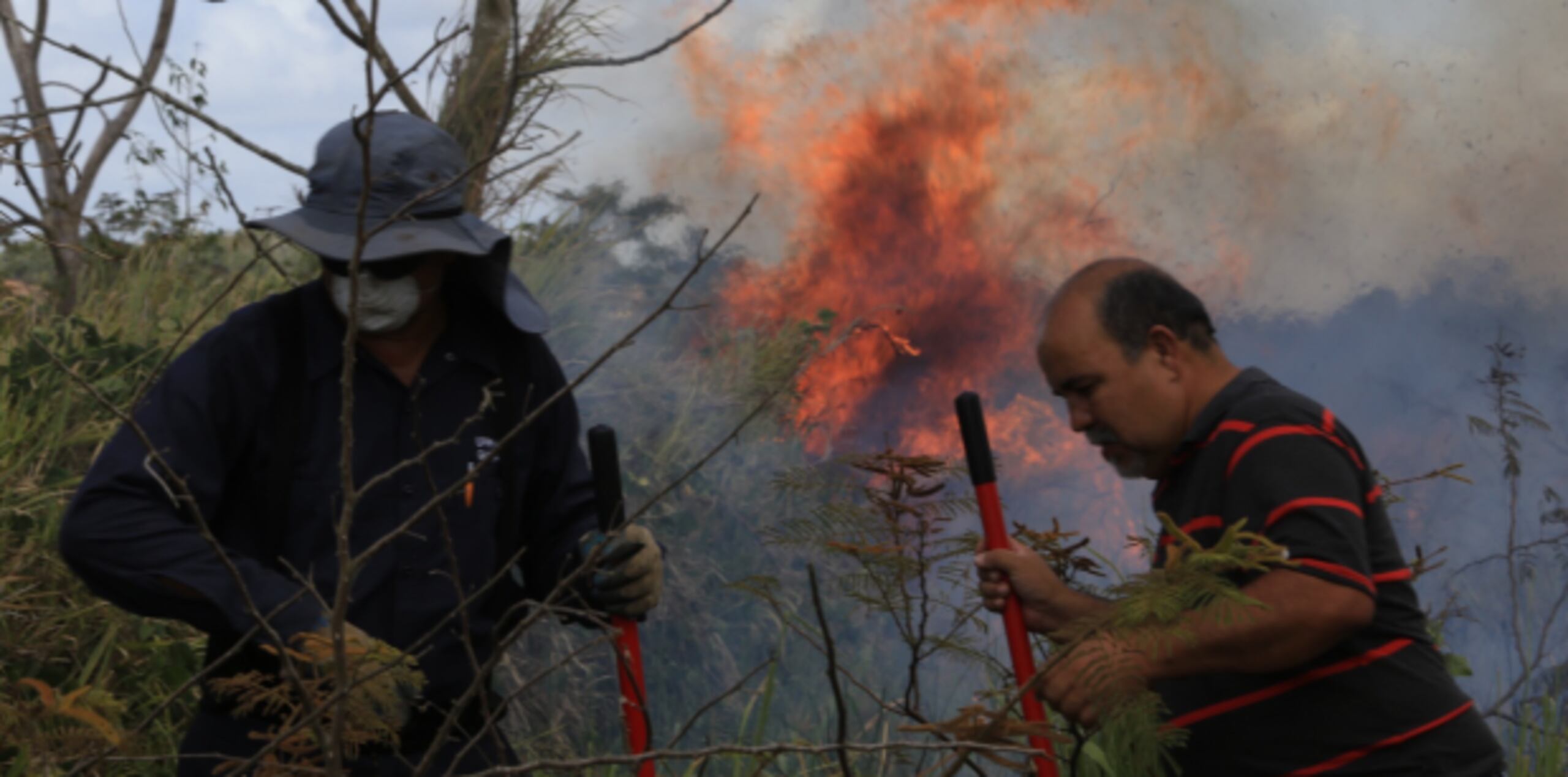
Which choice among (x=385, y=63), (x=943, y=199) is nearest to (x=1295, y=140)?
(x=943, y=199)

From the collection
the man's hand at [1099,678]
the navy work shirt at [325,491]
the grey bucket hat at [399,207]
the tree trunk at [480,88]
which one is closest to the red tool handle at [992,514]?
the man's hand at [1099,678]

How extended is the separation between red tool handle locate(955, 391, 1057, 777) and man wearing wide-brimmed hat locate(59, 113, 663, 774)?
67 centimetres

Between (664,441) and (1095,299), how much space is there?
4143 mm

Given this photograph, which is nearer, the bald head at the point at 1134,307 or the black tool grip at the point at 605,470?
the bald head at the point at 1134,307

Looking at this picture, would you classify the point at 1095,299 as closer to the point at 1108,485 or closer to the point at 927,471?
the point at 927,471

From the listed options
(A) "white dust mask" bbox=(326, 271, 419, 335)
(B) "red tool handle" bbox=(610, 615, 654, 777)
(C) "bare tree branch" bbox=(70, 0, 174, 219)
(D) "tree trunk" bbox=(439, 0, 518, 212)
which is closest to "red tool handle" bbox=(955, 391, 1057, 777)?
(B) "red tool handle" bbox=(610, 615, 654, 777)

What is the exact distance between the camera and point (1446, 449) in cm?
722

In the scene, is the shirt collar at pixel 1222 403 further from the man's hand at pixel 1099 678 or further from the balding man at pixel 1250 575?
the man's hand at pixel 1099 678

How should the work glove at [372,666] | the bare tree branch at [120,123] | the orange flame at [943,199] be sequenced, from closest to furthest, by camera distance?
the work glove at [372,666] < the bare tree branch at [120,123] < the orange flame at [943,199]

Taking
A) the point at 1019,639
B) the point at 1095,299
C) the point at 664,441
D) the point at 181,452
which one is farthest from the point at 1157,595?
the point at 664,441

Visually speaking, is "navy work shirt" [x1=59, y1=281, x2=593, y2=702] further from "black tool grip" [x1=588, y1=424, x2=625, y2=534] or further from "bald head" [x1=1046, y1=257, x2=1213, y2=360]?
"bald head" [x1=1046, y1=257, x2=1213, y2=360]

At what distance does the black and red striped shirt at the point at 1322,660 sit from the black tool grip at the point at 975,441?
1.14ft

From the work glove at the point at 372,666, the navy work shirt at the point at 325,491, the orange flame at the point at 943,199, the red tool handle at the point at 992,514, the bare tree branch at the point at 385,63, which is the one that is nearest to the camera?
the work glove at the point at 372,666

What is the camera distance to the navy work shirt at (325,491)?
2.58 meters
